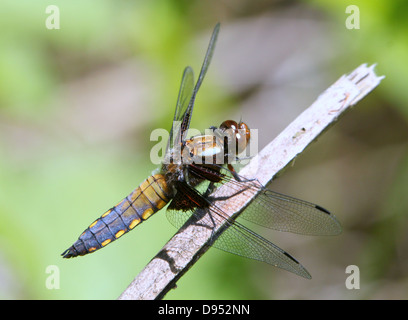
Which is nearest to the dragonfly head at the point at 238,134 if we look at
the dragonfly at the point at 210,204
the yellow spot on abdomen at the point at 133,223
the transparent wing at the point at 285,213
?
the dragonfly at the point at 210,204

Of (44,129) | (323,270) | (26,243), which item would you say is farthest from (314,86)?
(26,243)

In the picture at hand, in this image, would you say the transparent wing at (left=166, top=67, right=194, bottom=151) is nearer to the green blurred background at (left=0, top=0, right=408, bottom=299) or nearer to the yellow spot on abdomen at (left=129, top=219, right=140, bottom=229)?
the yellow spot on abdomen at (left=129, top=219, right=140, bottom=229)

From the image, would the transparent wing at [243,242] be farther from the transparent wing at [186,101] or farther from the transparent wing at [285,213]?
the transparent wing at [186,101]

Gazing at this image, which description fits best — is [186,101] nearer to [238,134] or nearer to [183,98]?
[183,98]

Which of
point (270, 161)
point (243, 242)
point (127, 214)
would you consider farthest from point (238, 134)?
point (127, 214)

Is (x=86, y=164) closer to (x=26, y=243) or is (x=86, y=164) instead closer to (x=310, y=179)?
(x=26, y=243)

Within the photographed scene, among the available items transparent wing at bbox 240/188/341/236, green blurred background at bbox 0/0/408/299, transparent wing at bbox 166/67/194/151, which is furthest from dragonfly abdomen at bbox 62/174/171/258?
green blurred background at bbox 0/0/408/299
